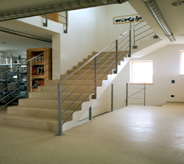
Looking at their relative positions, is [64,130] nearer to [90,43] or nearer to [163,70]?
[90,43]

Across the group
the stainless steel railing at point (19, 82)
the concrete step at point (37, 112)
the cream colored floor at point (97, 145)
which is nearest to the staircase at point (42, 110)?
the concrete step at point (37, 112)

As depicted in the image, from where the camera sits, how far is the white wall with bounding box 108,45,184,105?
23.2 ft

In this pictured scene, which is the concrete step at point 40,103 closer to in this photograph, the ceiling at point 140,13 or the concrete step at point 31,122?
the concrete step at point 31,122

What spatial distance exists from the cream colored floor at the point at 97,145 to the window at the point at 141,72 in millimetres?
4058

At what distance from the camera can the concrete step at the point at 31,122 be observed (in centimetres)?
318

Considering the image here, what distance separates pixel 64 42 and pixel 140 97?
3.68 m

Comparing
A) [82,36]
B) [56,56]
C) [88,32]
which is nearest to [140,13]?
[56,56]

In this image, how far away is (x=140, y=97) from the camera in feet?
24.4

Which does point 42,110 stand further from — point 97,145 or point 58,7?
point 58,7

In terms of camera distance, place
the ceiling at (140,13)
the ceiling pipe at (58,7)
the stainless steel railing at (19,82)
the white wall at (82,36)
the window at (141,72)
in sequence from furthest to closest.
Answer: the window at (141,72), the white wall at (82,36), the stainless steel railing at (19,82), the ceiling at (140,13), the ceiling pipe at (58,7)

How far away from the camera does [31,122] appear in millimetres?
3334

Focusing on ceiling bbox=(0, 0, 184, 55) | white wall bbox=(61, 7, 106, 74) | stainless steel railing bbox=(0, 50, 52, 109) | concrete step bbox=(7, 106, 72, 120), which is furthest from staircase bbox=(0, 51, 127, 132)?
ceiling bbox=(0, 0, 184, 55)

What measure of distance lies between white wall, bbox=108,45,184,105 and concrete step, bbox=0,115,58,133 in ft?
16.1

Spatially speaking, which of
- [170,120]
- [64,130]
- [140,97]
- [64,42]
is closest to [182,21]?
[170,120]
